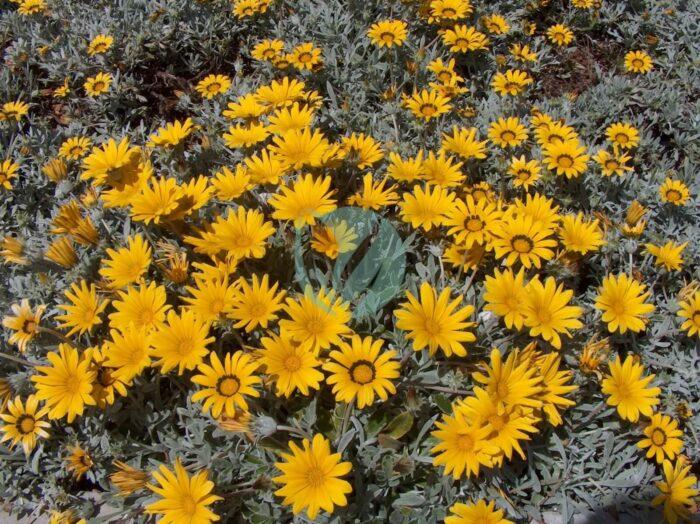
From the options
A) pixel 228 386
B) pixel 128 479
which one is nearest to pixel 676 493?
pixel 228 386

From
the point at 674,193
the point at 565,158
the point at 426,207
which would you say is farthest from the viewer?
the point at 674,193

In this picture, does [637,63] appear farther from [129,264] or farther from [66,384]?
[66,384]

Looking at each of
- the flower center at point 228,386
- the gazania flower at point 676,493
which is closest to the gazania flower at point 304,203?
the flower center at point 228,386

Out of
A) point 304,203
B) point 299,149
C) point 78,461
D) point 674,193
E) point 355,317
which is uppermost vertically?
point 299,149

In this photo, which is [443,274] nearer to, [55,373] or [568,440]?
[568,440]

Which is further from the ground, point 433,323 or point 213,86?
point 213,86
